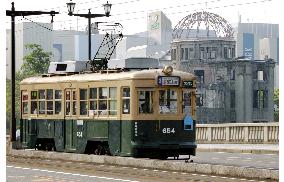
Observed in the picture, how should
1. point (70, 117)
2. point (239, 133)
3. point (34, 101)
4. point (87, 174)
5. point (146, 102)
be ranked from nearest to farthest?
point (87, 174), point (146, 102), point (70, 117), point (34, 101), point (239, 133)

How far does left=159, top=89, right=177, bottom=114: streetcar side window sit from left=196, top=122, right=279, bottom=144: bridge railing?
1399 cm

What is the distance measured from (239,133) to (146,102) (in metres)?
18.0

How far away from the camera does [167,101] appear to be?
2888 cm

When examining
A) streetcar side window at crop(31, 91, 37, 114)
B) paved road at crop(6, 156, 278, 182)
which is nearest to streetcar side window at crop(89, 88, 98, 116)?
paved road at crop(6, 156, 278, 182)

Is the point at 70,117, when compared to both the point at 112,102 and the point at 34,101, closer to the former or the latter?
the point at 34,101

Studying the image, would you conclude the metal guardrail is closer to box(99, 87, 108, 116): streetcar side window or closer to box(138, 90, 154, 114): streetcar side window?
box(99, 87, 108, 116): streetcar side window

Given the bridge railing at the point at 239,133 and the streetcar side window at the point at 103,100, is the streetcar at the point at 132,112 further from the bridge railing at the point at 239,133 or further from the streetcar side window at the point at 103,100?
the bridge railing at the point at 239,133

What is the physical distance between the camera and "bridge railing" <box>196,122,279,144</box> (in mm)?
43000

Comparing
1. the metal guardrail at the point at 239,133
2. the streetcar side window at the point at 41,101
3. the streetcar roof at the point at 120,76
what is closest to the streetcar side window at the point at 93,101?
the streetcar roof at the point at 120,76

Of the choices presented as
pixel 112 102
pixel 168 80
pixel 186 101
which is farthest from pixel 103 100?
pixel 186 101

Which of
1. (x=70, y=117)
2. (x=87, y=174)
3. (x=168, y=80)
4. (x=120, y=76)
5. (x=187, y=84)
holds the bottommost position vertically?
(x=87, y=174)

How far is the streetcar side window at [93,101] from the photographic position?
29797mm

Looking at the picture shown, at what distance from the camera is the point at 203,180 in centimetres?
2019
